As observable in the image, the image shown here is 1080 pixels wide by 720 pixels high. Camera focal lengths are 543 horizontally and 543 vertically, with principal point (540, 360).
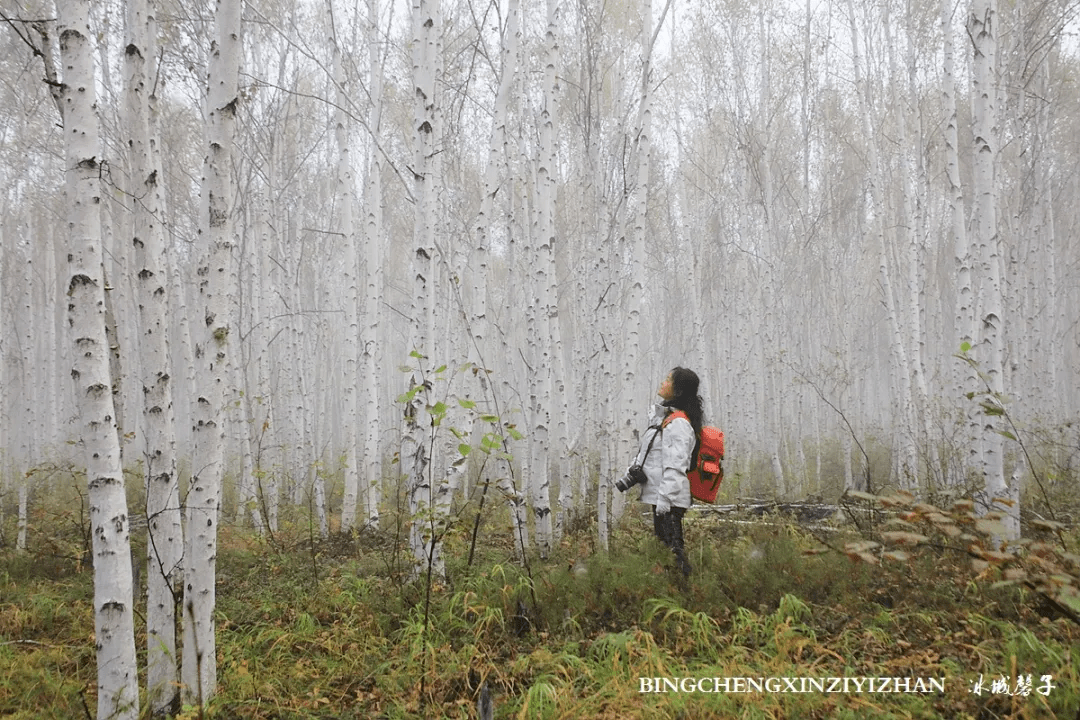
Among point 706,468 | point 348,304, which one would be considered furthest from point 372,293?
point 706,468

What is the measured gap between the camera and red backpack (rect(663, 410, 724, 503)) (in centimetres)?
448

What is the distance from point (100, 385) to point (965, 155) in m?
18.6

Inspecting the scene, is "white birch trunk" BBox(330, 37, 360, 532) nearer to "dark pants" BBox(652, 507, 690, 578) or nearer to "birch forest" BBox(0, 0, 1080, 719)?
"birch forest" BBox(0, 0, 1080, 719)

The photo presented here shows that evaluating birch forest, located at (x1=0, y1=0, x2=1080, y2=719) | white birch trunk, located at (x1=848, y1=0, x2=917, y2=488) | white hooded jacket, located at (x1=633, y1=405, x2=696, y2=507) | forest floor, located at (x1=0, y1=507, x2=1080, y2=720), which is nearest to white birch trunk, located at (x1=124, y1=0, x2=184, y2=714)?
birch forest, located at (x1=0, y1=0, x2=1080, y2=719)

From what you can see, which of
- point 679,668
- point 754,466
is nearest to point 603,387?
point 679,668

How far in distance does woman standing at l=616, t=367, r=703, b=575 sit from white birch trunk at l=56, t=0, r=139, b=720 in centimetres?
314

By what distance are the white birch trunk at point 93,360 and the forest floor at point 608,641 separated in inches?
12.9

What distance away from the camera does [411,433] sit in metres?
4.46

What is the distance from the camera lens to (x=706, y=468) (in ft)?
14.7

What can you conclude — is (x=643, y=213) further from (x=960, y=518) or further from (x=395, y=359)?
(x=395, y=359)

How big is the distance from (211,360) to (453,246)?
853 cm

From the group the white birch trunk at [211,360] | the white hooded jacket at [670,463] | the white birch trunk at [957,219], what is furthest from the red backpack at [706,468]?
the white birch trunk at [211,360]

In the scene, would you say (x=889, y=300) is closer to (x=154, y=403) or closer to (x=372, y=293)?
(x=372, y=293)

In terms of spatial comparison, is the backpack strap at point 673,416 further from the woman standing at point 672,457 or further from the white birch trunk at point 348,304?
the white birch trunk at point 348,304
